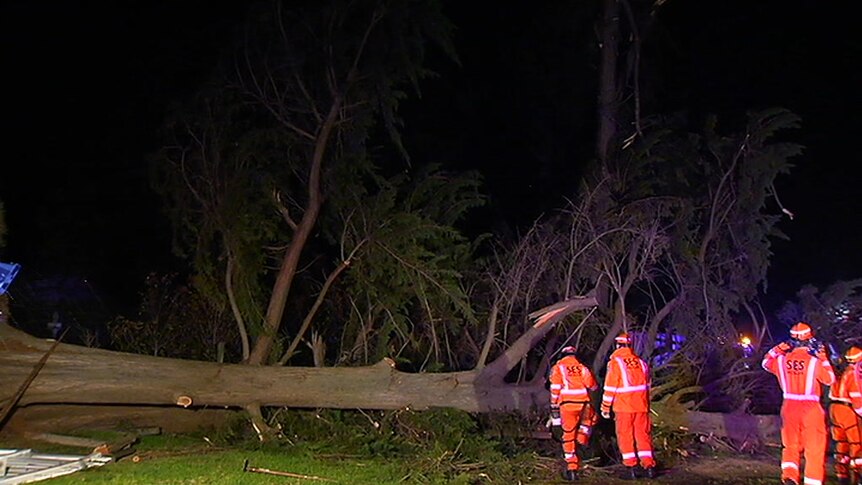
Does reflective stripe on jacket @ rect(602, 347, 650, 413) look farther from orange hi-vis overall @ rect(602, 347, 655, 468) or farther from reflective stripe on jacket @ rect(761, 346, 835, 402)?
reflective stripe on jacket @ rect(761, 346, 835, 402)

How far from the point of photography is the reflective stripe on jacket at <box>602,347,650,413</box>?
7.90m

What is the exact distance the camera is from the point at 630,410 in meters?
7.88

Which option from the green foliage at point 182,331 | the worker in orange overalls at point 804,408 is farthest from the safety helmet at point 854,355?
the green foliage at point 182,331

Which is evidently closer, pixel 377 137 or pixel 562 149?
pixel 377 137

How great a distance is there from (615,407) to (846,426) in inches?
87.6

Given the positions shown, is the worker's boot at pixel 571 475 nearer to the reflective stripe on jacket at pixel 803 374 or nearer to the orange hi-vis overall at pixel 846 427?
the reflective stripe on jacket at pixel 803 374

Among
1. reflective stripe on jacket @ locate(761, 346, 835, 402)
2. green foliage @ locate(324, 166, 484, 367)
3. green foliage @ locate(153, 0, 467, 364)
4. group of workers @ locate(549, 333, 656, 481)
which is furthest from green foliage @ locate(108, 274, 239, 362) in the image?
reflective stripe on jacket @ locate(761, 346, 835, 402)

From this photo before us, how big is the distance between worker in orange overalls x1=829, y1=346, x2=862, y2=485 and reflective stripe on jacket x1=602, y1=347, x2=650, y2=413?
1801 mm

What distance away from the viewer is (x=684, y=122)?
11.6 metres

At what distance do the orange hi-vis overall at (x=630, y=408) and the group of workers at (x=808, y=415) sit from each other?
1.15 metres

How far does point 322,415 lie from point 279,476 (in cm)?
204

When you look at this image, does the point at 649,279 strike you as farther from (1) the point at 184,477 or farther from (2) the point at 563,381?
(1) the point at 184,477

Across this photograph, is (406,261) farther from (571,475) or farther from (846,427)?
(846,427)

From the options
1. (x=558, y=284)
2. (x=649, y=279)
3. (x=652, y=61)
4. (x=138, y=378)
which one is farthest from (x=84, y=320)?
(x=652, y=61)
